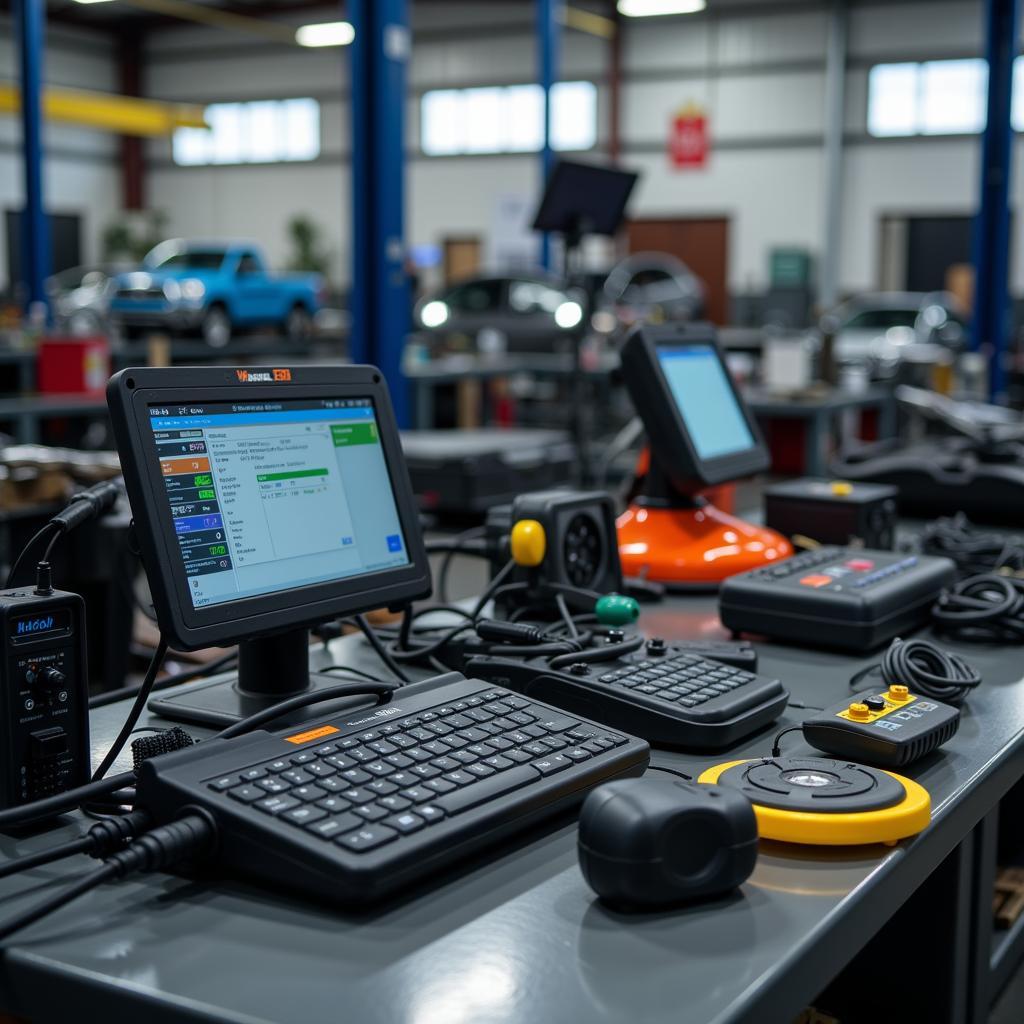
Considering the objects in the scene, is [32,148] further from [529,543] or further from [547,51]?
[529,543]

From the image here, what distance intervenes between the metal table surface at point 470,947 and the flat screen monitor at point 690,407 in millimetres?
986

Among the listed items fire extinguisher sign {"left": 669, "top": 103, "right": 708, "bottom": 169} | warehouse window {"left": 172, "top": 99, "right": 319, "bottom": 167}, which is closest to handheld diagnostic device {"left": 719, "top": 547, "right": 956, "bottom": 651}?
fire extinguisher sign {"left": 669, "top": 103, "right": 708, "bottom": 169}

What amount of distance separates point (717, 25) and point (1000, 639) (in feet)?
50.6

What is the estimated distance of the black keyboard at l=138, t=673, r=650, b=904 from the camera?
2.83 ft

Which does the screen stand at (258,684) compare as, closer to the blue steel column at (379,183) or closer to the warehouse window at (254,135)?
the blue steel column at (379,183)

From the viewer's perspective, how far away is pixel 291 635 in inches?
49.7

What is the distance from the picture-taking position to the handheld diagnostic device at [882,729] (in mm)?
1105

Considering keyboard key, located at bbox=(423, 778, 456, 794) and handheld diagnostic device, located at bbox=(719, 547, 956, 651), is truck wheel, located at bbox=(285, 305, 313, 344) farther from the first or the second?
keyboard key, located at bbox=(423, 778, 456, 794)

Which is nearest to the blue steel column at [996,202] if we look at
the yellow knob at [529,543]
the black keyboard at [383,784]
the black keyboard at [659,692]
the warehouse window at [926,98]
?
the yellow knob at [529,543]

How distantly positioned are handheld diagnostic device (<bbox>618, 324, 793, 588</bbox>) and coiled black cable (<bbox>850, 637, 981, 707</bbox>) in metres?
0.55

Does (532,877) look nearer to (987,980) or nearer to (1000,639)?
(987,980)

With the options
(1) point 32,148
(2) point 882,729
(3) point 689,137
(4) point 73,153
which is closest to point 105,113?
(4) point 73,153

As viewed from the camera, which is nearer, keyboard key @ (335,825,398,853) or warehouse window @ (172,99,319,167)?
keyboard key @ (335,825,398,853)

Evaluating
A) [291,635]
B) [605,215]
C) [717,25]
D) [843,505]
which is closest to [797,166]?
[717,25]
